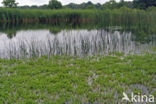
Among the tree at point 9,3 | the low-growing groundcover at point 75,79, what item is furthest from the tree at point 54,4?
the low-growing groundcover at point 75,79

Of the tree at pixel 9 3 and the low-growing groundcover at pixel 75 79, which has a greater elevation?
the tree at pixel 9 3

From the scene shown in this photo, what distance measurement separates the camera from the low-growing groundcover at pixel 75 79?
3879mm

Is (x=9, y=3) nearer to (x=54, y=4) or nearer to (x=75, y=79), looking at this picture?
(x=54, y=4)

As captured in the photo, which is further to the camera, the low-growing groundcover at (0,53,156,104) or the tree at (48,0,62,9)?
the tree at (48,0,62,9)

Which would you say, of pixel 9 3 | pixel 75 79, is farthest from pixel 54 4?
pixel 75 79

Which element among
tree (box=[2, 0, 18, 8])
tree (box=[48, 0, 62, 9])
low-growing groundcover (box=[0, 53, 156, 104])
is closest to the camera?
low-growing groundcover (box=[0, 53, 156, 104])

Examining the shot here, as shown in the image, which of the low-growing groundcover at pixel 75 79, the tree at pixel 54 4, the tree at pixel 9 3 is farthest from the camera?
the tree at pixel 54 4

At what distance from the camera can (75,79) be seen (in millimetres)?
4812

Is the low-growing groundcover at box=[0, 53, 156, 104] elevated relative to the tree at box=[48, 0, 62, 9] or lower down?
lower down

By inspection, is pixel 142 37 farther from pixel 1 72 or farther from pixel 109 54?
pixel 1 72

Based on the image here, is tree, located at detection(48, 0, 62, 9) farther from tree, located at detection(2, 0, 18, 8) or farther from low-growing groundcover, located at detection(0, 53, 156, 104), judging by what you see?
low-growing groundcover, located at detection(0, 53, 156, 104)

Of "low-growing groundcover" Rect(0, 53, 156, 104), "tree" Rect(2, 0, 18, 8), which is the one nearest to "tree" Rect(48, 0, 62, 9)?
"tree" Rect(2, 0, 18, 8)

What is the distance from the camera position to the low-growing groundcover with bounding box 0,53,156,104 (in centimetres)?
388

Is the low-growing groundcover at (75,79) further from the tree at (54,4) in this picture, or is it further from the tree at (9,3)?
the tree at (54,4)
